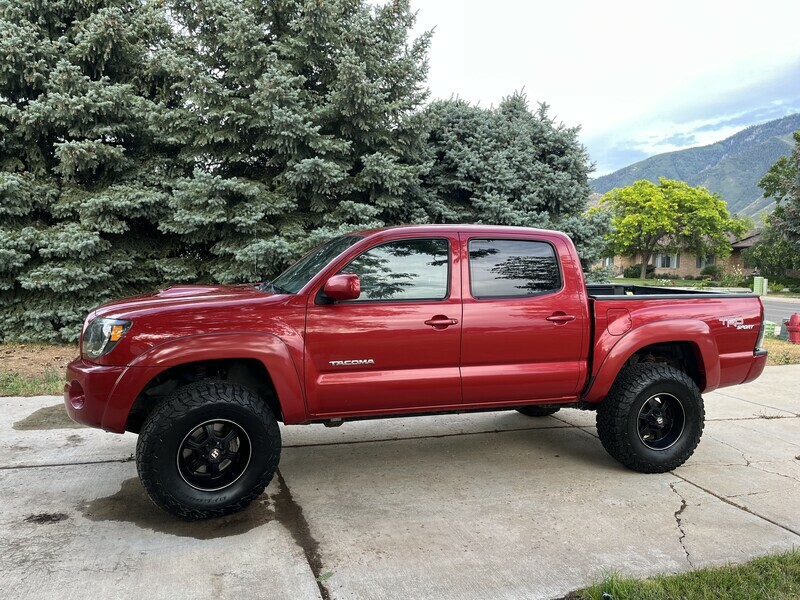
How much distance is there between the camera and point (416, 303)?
161 inches

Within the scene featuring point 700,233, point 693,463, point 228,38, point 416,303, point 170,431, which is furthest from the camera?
point 700,233

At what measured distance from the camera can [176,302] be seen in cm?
382

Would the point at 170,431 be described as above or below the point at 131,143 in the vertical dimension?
below

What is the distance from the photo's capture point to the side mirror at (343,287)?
3.70m

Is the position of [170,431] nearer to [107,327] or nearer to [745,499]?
[107,327]

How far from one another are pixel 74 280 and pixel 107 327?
21.6ft

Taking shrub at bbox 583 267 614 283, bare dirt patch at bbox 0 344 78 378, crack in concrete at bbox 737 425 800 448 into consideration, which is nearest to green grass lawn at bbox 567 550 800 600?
crack in concrete at bbox 737 425 800 448

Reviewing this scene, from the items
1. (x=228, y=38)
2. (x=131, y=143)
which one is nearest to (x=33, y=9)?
(x=131, y=143)

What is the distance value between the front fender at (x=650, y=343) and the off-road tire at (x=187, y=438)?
8.00 ft

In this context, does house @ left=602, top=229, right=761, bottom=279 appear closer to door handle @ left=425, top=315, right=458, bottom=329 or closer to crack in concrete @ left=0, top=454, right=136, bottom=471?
door handle @ left=425, top=315, right=458, bottom=329

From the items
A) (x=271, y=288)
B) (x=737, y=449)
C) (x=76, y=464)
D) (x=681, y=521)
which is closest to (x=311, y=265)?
(x=271, y=288)

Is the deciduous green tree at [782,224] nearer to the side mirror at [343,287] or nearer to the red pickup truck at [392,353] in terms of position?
the red pickup truck at [392,353]

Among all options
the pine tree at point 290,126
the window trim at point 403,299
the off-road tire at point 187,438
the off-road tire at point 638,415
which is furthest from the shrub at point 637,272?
the off-road tire at point 187,438

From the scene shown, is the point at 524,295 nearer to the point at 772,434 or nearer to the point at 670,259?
the point at 772,434
